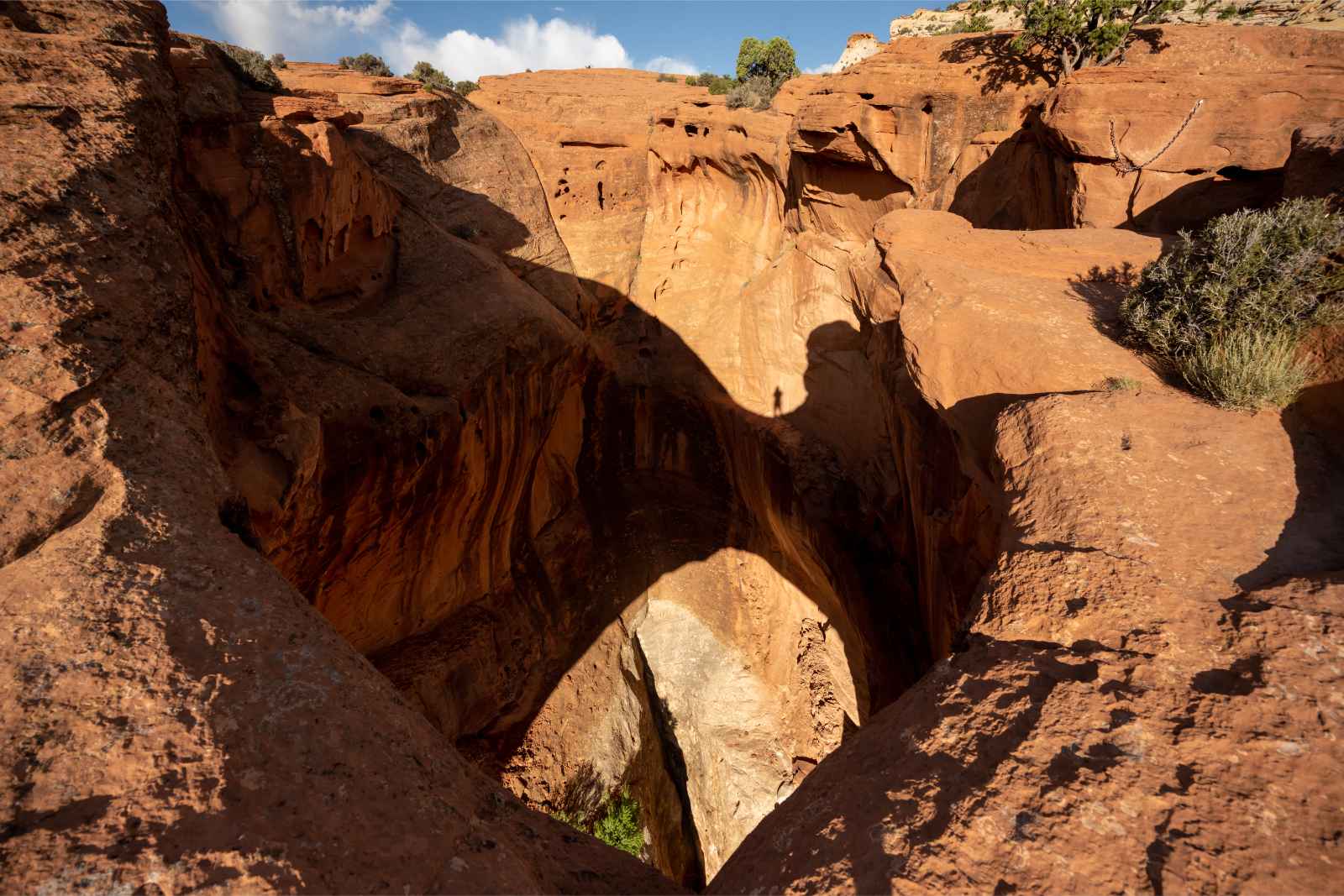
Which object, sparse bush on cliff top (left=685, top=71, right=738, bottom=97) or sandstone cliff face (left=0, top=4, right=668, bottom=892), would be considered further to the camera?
sparse bush on cliff top (left=685, top=71, right=738, bottom=97)

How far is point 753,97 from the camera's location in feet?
53.3

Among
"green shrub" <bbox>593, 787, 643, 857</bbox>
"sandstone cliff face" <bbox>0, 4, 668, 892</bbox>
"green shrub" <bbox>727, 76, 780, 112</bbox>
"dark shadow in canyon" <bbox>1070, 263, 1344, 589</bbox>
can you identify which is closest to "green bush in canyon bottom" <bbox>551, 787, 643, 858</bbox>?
"green shrub" <bbox>593, 787, 643, 857</bbox>

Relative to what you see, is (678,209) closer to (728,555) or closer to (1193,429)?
(728,555)

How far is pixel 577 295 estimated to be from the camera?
1410 cm

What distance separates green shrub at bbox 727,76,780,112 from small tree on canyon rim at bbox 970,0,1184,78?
614 cm

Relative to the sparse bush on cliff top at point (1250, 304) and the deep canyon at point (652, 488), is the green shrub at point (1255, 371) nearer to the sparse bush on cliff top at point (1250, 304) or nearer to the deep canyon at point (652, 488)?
the sparse bush on cliff top at point (1250, 304)

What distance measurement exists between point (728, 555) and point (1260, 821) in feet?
39.4

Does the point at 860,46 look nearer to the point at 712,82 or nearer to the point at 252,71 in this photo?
the point at 712,82

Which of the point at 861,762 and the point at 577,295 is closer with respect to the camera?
the point at 861,762

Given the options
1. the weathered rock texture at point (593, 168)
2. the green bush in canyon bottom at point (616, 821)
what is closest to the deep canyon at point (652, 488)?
the weathered rock texture at point (593, 168)

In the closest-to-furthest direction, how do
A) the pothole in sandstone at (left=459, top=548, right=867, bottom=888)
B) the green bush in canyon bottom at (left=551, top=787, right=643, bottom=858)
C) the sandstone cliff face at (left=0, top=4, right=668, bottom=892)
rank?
the sandstone cliff face at (left=0, top=4, right=668, bottom=892) < the green bush in canyon bottom at (left=551, top=787, right=643, bottom=858) < the pothole in sandstone at (left=459, top=548, right=867, bottom=888)

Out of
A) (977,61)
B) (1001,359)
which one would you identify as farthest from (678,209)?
(1001,359)

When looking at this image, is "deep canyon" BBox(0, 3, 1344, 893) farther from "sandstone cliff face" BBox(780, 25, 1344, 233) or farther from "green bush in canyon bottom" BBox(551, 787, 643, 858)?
"green bush in canyon bottom" BBox(551, 787, 643, 858)

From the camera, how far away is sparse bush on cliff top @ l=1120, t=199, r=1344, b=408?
439 cm
